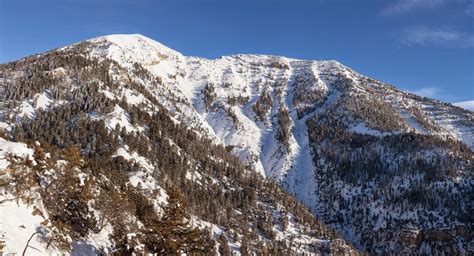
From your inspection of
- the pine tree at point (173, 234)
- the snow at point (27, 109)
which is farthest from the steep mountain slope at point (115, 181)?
the snow at point (27, 109)

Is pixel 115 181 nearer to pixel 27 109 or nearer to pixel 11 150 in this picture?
pixel 11 150

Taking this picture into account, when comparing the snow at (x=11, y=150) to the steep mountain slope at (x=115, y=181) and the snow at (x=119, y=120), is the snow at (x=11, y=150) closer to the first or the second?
the steep mountain slope at (x=115, y=181)

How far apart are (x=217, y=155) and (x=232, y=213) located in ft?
161

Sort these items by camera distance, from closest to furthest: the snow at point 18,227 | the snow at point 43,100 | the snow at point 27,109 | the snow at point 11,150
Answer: the snow at point 18,227
the snow at point 11,150
the snow at point 27,109
the snow at point 43,100

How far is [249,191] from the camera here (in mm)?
163250

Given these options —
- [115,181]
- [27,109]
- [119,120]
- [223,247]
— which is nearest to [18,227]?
[115,181]

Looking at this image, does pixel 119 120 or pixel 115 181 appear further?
pixel 119 120

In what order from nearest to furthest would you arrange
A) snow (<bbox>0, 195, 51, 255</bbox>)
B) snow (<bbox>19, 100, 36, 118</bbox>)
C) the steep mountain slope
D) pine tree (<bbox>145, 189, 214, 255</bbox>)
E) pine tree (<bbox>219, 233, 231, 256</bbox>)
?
snow (<bbox>0, 195, 51, 255</bbox>) → pine tree (<bbox>145, 189, 214, 255</bbox>) → the steep mountain slope → pine tree (<bbox>219, 233, 231, 256</bbox>) → snow (<bbox>19, 100, 36, 118</bbox>)

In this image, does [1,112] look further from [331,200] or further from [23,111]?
[331,200]

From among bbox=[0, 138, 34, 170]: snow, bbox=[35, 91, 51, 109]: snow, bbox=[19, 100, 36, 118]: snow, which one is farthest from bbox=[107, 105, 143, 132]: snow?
bbox=[0, 138, 34, 170]: snow

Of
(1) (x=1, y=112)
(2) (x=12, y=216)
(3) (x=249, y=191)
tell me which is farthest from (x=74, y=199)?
(3) (x=249, y=191)

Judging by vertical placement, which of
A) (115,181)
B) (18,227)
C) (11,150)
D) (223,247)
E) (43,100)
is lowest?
(18,227)

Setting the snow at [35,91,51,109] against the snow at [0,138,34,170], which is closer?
the snow at [0,138,34,170]

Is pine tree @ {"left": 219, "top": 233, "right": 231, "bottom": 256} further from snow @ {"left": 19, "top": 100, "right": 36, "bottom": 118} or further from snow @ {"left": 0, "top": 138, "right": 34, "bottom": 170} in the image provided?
snow @ {"left": 19, "top": 100, "right": 36, "bottom": 118}
